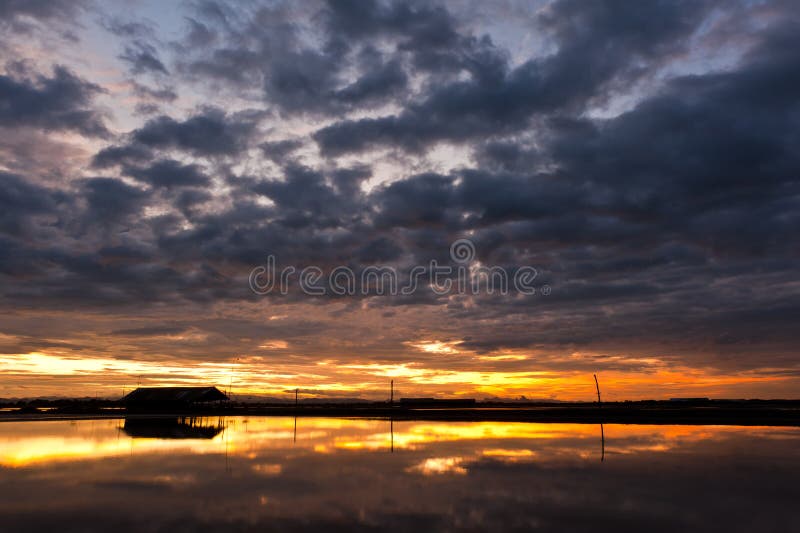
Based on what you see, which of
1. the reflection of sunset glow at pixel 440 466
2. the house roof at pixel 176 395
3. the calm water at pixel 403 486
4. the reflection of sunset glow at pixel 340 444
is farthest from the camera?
the house roof at pixel 176 395

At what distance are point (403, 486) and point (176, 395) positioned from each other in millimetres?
89964

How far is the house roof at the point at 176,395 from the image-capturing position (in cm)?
10025

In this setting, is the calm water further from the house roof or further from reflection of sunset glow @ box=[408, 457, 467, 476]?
the house roof

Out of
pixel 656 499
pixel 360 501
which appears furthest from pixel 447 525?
pixel 656 499

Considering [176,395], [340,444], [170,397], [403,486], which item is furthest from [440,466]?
[170,397]

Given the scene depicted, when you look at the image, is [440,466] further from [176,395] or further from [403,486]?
[176,395]

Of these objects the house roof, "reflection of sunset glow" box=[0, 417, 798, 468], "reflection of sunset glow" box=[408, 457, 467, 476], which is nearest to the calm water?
"reflection of sunset glow" box=[408, 457, 467, 476]

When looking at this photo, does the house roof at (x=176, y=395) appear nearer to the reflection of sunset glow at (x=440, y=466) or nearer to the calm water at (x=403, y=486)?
the calm water at (x=403, y=486)

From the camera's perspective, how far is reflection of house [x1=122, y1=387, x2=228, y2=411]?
329 ft

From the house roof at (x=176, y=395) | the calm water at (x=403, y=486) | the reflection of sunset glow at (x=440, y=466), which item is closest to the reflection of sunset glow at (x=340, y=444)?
the reflection of sunset glow at (x=440, y=466)

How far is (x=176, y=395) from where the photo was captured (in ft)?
331

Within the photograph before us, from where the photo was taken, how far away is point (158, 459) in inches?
1196

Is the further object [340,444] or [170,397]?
[170,397]

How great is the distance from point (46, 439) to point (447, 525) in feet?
133
